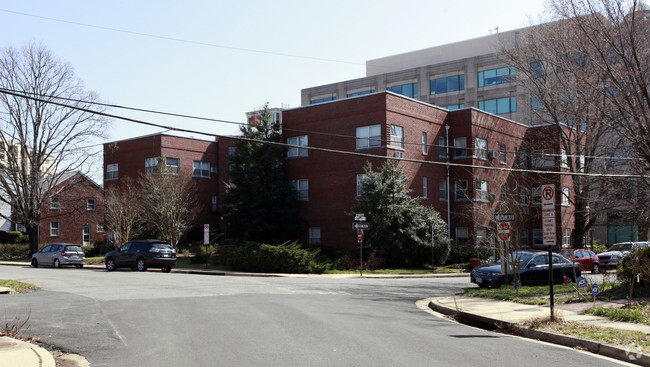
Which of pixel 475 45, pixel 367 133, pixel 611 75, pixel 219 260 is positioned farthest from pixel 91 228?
pixel 611 75

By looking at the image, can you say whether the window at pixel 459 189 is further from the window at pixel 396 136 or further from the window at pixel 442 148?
the window at pixel 396 136

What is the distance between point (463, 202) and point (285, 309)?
28.3 meters

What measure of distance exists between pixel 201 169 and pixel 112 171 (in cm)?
828

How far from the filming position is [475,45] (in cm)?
6419

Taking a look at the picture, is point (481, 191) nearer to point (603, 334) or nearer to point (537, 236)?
point (537, 236)

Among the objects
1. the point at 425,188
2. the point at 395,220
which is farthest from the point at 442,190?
the point at 395,220

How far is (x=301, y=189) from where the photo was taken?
3972cm

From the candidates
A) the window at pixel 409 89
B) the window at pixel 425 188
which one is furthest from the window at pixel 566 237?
the window at pixel 409 89

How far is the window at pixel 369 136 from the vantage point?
35812 millimetres

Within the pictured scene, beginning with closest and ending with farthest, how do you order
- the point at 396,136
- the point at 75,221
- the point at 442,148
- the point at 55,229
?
the point at 396,136, the point at 442,148, the point at 75,221, the point at 55,229

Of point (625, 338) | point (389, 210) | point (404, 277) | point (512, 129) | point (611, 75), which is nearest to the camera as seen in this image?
point (625, 338)

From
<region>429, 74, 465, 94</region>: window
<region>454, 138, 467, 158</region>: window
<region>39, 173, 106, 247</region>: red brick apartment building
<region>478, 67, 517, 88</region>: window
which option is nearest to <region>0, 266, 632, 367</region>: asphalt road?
<region>454, 138, 467, 158</region>: window

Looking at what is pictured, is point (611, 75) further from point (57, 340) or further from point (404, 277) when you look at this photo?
point (57, 340)

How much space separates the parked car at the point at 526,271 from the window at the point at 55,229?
47.9 metres
